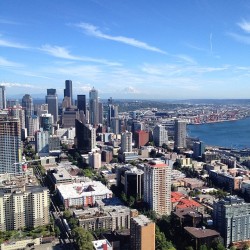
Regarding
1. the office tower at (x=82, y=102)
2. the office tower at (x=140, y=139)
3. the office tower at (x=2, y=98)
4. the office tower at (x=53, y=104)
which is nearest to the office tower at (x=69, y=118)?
the office tower at (x=82, y=102)

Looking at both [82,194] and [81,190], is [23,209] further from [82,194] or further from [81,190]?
[81,190]

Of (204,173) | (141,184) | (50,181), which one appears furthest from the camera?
(204,173)

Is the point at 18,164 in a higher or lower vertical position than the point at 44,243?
higher

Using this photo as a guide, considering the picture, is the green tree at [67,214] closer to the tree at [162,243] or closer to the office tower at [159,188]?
the office tower at [159,188]

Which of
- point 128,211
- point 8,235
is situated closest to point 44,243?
point 8,235

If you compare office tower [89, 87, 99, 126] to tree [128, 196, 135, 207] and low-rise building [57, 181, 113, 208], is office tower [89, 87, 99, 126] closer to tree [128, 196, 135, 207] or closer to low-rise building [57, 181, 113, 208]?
low-rise building [57, 181, 113, 208]

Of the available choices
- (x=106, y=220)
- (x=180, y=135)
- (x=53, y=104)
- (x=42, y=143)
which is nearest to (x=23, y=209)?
(x=106, y=220)

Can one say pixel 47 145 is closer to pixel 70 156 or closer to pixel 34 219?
pixel 70 156
